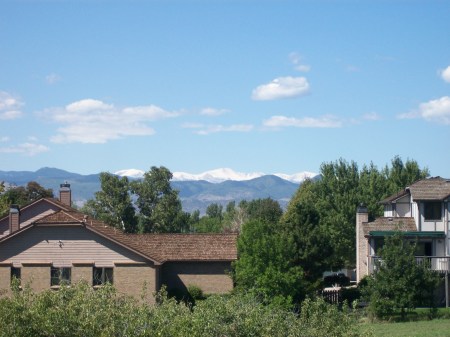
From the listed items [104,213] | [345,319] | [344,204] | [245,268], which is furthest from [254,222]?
[104,213]

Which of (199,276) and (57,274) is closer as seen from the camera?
(57,274)

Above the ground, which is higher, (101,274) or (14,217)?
(14,217)

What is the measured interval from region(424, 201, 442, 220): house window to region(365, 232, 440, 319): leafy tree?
306 inches

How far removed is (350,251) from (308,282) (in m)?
32.5

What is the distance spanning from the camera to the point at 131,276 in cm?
4909

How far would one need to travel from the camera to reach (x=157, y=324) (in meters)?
20.7

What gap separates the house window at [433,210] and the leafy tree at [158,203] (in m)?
38.3

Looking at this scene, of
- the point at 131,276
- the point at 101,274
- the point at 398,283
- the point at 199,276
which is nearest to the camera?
the point at 398,283

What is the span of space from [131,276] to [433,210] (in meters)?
21.3

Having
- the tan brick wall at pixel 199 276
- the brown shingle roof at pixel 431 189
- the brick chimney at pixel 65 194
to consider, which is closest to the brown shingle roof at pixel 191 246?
the tan brick wall at pixel 199 276

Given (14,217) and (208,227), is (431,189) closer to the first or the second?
(14,217)

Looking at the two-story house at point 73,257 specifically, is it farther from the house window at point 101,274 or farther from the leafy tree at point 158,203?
the leafy tree at point 158,203

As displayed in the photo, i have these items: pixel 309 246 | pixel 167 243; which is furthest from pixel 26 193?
pixel 309 246

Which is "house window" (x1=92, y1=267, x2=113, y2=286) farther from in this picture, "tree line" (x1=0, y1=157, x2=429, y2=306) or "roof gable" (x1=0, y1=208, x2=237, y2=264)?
"tree line" (x1=0, y1=157, x2=429, y2=306)
